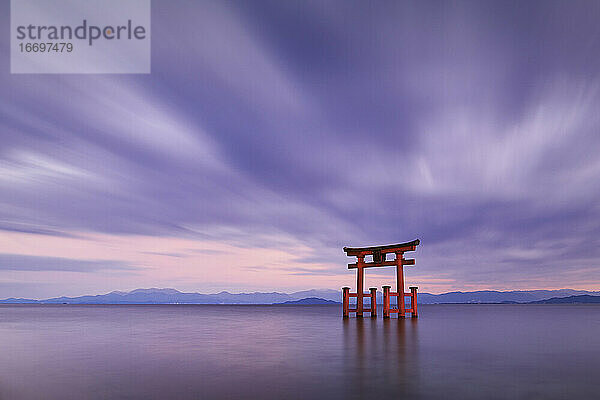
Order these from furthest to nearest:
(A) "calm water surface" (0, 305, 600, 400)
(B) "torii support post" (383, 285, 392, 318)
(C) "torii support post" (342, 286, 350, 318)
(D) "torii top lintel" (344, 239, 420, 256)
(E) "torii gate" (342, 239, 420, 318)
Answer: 1. (C) "torii support post" (342, 286, 350, 318)
2. (B) "torii support post" (383, 285, 392, 318)
3. (E) "torii gate" (342, 239, 420, 318)
4. (D) "torii top lintel" (344, 239, 420, 256)
5. (A) "calm water surface" (0, 305, 600, 400)

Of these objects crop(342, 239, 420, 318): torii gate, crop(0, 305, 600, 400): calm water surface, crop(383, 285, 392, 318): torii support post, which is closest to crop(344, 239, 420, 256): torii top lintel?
crop(342, 239, 420, 318): torii gate

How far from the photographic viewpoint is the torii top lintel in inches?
939

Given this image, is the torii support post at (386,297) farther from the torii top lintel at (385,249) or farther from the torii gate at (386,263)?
the torii top lintel at (385,249)

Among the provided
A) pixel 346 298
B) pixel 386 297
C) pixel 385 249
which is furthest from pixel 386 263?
pixel 346 298

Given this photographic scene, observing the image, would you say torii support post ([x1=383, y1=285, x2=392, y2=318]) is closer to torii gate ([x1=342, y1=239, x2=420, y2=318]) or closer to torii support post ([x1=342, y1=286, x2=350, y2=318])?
torii gate ([x1=342, y1=239, x2=420, y2=318])

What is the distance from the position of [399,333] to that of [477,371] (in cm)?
942

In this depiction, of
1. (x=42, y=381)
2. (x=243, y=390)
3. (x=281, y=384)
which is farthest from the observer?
(x=42, y=381)

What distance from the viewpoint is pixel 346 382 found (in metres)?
9.27

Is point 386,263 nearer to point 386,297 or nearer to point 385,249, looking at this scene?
point 385,249

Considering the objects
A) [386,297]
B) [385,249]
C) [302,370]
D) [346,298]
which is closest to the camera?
[302,370]

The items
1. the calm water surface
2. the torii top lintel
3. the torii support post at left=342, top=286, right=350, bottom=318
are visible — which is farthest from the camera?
the torii support post at left=342, top=286, right=350, bottom=318

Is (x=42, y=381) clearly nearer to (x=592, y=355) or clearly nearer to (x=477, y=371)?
(x=477, y=371)

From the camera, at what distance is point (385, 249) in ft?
82.7

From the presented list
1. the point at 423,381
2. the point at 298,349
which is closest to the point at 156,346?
the point at 298,349
